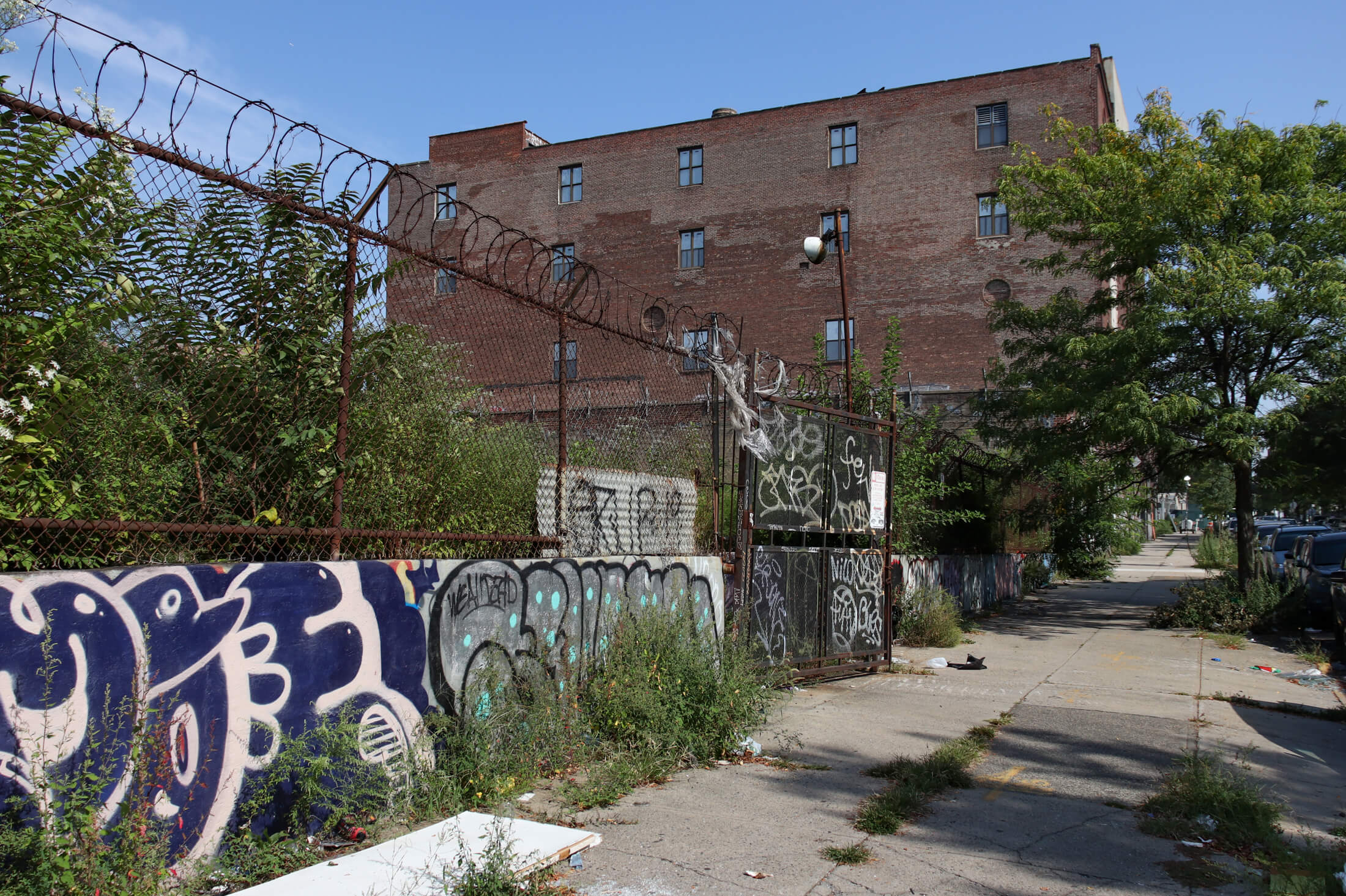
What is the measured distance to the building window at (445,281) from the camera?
18.6 ft

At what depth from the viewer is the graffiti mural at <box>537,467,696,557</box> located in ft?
21.6

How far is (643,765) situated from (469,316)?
374 cm

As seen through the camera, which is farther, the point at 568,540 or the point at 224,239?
the point at 568,540

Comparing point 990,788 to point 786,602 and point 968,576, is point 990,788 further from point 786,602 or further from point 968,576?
point 968,576

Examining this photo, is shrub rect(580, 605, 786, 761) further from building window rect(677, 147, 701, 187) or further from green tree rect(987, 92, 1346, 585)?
building window rect(677, 147, 701, 187)

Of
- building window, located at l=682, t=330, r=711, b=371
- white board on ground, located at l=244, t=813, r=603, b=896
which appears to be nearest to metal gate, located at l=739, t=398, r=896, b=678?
building window, located at l=682, t=330, r=711, b=371

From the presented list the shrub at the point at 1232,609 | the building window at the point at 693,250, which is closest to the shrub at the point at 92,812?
the shrub at the point at 1232,609

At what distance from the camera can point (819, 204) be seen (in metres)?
34.2

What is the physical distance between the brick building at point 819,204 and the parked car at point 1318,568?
13967 mm

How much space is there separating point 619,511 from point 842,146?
30.3m

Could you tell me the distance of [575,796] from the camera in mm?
5168

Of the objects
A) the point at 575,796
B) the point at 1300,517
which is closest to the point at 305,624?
the point at 575,796

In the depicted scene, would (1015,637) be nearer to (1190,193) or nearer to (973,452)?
(973,452)

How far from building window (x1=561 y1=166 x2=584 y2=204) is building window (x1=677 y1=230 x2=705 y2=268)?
4927 mm
